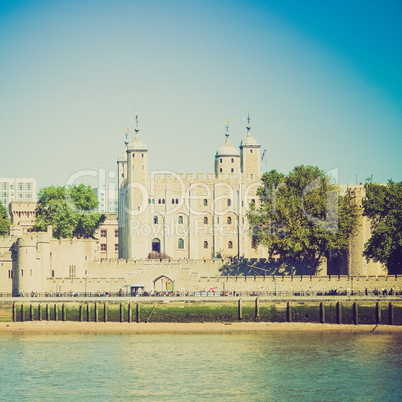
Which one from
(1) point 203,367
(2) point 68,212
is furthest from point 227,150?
(1) point 203,367

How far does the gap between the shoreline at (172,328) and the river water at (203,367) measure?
4.77 feet

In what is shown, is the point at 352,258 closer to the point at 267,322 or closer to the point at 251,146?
the point at 267,322

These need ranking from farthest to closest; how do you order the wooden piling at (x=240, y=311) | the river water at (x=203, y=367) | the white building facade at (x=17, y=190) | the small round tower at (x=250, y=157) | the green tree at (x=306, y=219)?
the white building facade at (x=17, y=190)
the small round tower at (x=250, y=157)
the green tree at (x=306, y=219)
the wooden piling at (x=240, y=311)
the river water at (x=203, y=367)

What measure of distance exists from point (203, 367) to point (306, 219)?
2780 cm

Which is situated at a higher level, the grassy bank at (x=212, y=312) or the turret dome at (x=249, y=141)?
the turret dome at (x=249, y=141)

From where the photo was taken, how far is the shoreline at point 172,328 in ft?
207

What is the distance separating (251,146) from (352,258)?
1062 inches

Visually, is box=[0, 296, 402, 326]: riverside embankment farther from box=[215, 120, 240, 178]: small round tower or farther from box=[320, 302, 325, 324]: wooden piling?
box=[215, 120, 240, 178]: small round tower

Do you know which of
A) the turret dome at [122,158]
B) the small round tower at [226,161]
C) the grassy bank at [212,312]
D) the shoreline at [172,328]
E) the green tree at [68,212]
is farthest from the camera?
the turret dome at [122,158]

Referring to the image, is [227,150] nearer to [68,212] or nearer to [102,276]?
[68,212]

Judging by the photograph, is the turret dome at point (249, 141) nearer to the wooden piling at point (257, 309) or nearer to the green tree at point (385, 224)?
the green tree at point (385, 224)

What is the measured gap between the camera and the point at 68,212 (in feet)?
298

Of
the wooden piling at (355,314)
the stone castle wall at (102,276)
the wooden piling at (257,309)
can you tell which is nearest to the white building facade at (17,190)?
the stone castle wall at (102,276)

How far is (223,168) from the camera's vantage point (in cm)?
9994
